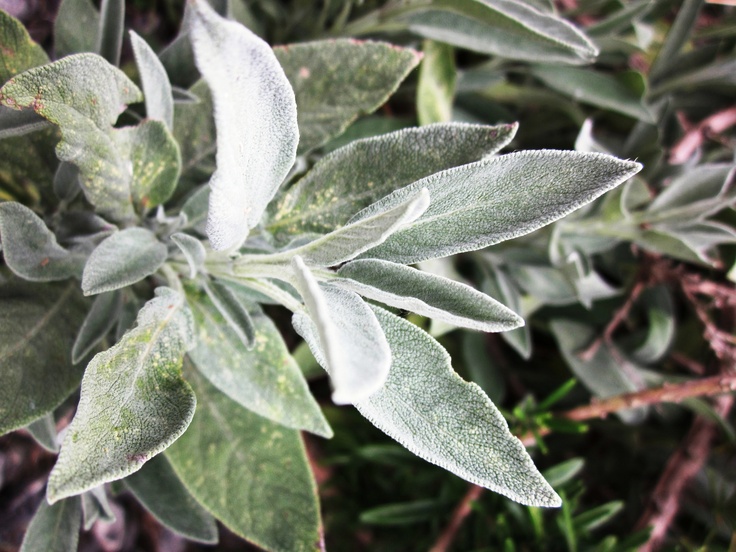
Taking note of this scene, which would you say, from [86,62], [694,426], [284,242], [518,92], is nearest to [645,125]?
[518,92]

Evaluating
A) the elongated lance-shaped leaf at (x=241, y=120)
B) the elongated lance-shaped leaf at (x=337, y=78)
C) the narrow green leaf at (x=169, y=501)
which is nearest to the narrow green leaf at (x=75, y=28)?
the elongated lance-shaped leaf at (x=337, y=78)

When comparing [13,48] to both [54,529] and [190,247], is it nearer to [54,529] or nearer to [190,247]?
[190,247]

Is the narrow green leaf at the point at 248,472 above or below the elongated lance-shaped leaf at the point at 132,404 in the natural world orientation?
below

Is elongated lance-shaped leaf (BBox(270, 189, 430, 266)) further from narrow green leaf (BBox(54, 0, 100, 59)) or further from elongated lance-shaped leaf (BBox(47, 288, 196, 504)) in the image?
narrow green leaf (BBox(54, 0, 100, 59))

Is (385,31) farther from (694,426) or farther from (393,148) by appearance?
(694,426)

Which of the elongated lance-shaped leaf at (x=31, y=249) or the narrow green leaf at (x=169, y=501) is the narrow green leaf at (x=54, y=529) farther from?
the elongated lance-shaped leaf at (x=31, y=249)

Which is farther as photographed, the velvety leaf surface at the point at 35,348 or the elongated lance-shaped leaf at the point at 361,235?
the velvety leaf surface at the point at 35,348
